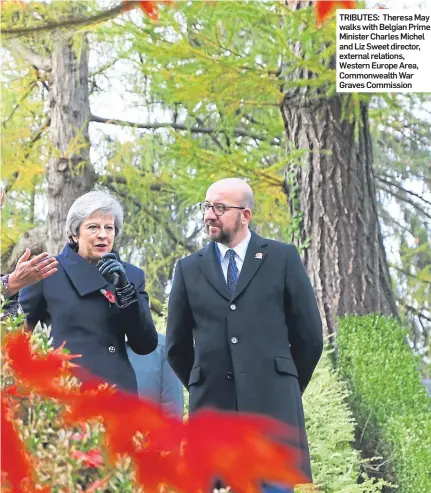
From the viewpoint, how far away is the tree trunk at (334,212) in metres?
8.69

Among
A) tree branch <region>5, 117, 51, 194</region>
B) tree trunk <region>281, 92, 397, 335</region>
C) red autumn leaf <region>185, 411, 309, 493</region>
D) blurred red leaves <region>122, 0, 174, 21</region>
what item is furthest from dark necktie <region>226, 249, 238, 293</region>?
tree branch <region>5, 117, 51, 194</region>

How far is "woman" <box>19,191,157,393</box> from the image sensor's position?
3.49m

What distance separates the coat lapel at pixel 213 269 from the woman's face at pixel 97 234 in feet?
1.58

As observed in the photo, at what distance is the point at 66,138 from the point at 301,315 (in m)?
9.04

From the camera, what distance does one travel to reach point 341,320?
8.55 metres

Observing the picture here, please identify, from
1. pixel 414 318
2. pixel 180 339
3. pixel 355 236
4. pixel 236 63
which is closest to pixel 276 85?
pixel 236 63

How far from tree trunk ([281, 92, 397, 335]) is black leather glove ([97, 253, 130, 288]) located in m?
5.39

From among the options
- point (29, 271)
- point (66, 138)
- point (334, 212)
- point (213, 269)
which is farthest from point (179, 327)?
point (66, 138)

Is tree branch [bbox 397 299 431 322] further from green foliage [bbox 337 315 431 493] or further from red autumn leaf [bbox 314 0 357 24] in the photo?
red autumn leaf [bbox 314 0 357 24]

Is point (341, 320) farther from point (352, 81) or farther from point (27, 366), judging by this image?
point (27, 366)

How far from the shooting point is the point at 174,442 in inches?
47.7

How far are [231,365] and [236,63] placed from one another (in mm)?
4655

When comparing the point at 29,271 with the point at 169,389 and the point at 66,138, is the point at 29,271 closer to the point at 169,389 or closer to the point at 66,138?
the point at 169,389

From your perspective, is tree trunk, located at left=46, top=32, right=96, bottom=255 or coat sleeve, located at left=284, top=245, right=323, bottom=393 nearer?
coat sleeve, located at left=284, top=245, right=323, bottom=393
